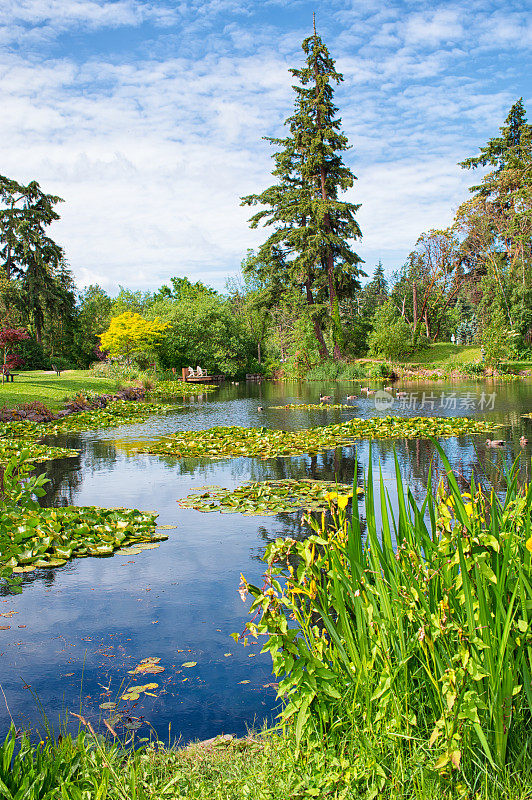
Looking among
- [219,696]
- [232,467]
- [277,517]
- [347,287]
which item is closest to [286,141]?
[347,287]

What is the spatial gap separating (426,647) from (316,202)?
32.9m

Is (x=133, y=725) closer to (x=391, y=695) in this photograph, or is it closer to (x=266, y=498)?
(x=391, y=695)

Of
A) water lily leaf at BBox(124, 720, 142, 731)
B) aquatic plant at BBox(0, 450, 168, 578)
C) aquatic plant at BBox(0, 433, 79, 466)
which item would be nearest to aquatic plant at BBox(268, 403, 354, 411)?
aquatic plant at BBox(0, 433, 79, 466)

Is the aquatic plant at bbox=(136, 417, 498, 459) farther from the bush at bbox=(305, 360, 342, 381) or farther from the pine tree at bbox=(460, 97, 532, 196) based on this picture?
the pine tree at bbox=(460, 97, 532, 196)

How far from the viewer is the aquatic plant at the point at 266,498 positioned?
6.59 metres

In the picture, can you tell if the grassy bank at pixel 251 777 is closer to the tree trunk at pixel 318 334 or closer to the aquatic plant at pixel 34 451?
the aquatic plant at pixel 34 451

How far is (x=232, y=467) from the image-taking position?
31.1ft

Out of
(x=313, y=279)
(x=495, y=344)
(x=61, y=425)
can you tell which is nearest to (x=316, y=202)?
(x=313, y=279)

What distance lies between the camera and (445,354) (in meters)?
38.8

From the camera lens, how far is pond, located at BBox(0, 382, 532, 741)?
297 centimetres

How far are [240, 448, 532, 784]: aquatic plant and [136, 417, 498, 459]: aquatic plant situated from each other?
25.6ft

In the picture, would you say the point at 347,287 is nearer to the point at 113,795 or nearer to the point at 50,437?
the point at 50,437

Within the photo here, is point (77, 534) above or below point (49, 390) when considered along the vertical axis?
below

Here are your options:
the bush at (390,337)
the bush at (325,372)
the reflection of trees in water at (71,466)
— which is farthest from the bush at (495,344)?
the reflection of trees in water at (71,466)
